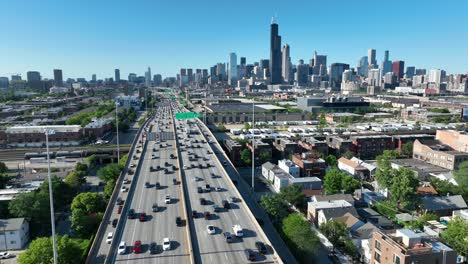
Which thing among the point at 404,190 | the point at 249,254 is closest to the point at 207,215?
the point at 249,254

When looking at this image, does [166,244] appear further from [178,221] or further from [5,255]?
[5,255]

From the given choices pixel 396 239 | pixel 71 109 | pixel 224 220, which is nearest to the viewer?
pixel 396 239

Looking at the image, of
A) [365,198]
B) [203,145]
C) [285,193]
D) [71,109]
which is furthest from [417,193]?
[71,109]

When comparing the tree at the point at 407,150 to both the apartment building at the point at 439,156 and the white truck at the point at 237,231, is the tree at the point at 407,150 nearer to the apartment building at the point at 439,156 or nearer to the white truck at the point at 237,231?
the apartment building at the point at 439,156

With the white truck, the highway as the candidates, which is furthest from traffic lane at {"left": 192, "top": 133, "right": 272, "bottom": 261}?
the white truck

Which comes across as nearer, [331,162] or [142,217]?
[142,217]

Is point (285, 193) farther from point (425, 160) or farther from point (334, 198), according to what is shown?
point (425, 160)

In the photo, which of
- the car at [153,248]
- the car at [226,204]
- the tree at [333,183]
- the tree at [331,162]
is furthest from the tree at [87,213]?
the tree at [331,162]
